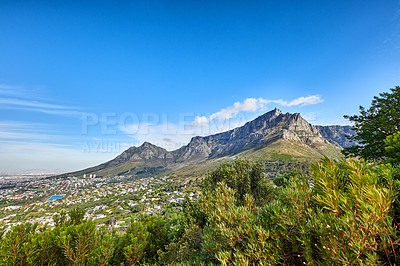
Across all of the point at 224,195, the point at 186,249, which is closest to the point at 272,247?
the point at 224,195

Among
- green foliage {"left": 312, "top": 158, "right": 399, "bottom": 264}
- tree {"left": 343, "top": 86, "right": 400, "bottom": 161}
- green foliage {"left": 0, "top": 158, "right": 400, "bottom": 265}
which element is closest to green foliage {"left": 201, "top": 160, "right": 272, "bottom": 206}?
green foliage {"left": 0, "top": 158, "right": 400, "bottom": 265}

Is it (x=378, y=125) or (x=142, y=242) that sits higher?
(x=378, y=125)

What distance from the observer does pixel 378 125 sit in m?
16.9

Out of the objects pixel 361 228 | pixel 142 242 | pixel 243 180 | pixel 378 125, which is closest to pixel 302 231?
pixel 361 228

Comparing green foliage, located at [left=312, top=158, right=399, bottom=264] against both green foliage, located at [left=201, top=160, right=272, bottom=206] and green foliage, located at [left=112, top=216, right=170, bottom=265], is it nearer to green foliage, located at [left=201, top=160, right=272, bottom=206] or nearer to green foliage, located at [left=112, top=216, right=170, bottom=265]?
green foliage, located at [left=112, top=216, right=170, bottom=265]

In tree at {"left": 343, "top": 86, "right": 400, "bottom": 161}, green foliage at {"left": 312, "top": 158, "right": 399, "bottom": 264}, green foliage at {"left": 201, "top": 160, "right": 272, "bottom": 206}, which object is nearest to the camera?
green foliage at {"left": 312, "top": 158, "right": 399, "bottom": 264}

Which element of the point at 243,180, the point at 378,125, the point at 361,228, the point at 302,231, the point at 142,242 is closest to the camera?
the point at 361,228

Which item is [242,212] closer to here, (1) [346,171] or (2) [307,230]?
(2) [307,230]

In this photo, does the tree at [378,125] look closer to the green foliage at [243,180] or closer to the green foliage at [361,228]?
the green foliage at [243,180]

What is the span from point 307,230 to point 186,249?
21.1 feet

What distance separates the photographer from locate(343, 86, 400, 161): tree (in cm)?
1561

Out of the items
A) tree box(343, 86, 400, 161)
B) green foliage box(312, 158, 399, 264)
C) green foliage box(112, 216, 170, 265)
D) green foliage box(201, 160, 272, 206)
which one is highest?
tree box(343, 86, 400, 161)

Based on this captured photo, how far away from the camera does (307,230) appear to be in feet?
9.87

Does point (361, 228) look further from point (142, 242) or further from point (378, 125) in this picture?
point (378, 125)
